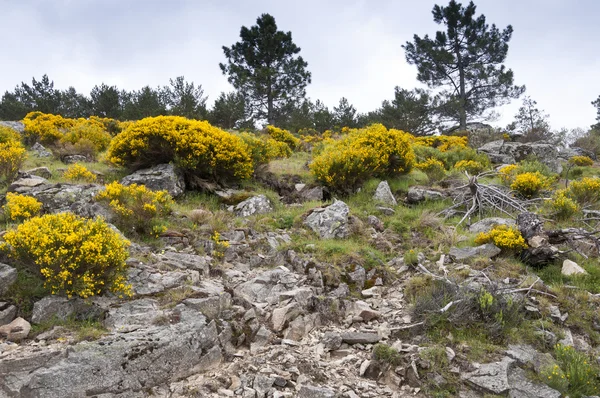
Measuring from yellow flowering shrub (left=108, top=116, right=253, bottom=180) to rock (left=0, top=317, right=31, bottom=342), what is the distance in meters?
5.29

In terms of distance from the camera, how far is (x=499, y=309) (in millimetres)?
4598

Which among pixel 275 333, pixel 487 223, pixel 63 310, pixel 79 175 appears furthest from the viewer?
pixel 79 175

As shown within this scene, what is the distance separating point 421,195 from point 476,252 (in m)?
3.37

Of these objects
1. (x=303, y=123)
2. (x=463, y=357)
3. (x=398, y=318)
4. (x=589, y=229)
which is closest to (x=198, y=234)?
(x=398, y=318)

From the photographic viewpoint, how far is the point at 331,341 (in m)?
4.43

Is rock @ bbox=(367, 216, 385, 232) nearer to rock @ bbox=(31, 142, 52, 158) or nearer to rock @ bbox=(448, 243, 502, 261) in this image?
rock @ bbox=(448, 243, 502, 261)

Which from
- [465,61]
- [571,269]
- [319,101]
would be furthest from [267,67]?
[571,269]

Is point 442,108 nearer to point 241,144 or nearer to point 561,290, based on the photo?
point 241,144

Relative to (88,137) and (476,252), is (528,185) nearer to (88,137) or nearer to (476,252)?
(476,252)

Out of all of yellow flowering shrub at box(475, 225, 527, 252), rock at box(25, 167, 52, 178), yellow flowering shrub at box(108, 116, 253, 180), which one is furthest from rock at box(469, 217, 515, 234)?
rock at box(25, 167, 52, 178)

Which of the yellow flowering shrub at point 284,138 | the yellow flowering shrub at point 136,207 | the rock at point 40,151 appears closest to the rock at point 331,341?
the yellow flowering shrub at point 136,207

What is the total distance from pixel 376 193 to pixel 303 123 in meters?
16.9

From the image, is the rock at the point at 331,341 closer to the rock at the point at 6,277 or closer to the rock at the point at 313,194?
the rock at the point at 6,277

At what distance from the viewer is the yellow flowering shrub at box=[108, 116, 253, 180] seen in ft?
28.9
